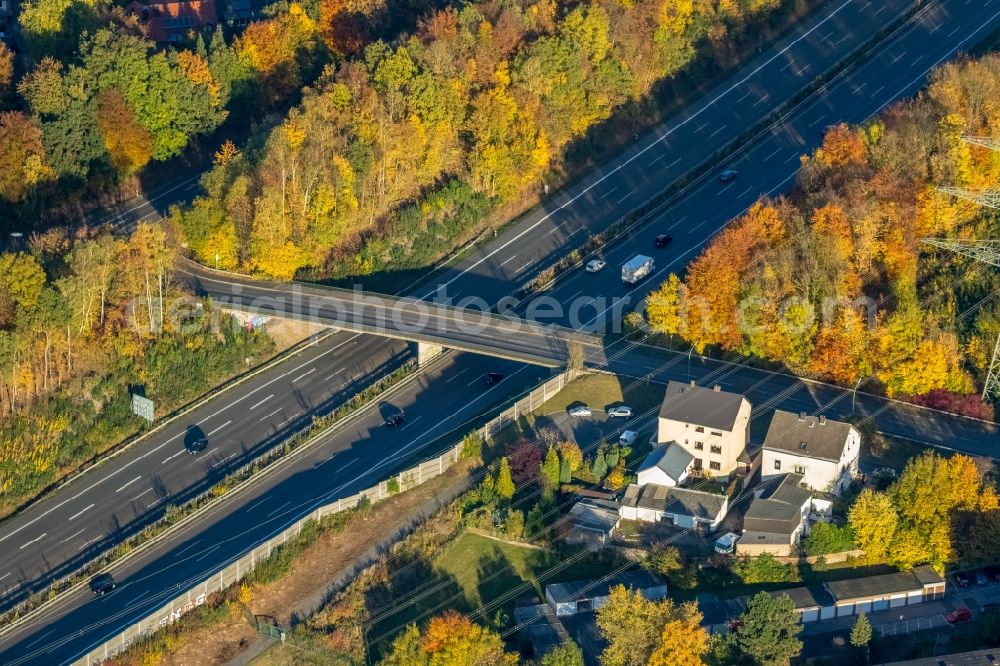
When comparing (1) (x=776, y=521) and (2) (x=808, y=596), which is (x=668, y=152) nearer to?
(1) (x=776, y=521)

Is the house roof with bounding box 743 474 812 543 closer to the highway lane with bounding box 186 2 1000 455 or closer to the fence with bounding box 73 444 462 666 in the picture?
the highway lane with bounding box 186 2 1000 455

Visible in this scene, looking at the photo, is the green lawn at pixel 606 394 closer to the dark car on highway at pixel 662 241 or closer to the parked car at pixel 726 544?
the parked car at pixel 726 544

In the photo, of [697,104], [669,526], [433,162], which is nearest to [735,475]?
[669,526]

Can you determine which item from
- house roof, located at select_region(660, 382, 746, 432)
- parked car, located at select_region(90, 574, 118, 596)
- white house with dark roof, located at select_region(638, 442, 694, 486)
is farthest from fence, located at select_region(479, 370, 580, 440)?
parked car, located at select_region(90, 574, 118, 596)

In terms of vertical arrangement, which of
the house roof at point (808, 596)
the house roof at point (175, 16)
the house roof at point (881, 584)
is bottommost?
the house roof at point (881, 584)

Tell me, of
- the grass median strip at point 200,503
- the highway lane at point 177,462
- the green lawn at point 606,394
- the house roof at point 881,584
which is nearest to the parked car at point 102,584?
the grass median strip at point 200,503

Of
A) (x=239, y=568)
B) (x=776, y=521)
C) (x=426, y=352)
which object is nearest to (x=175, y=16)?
(x=426, y=352)
